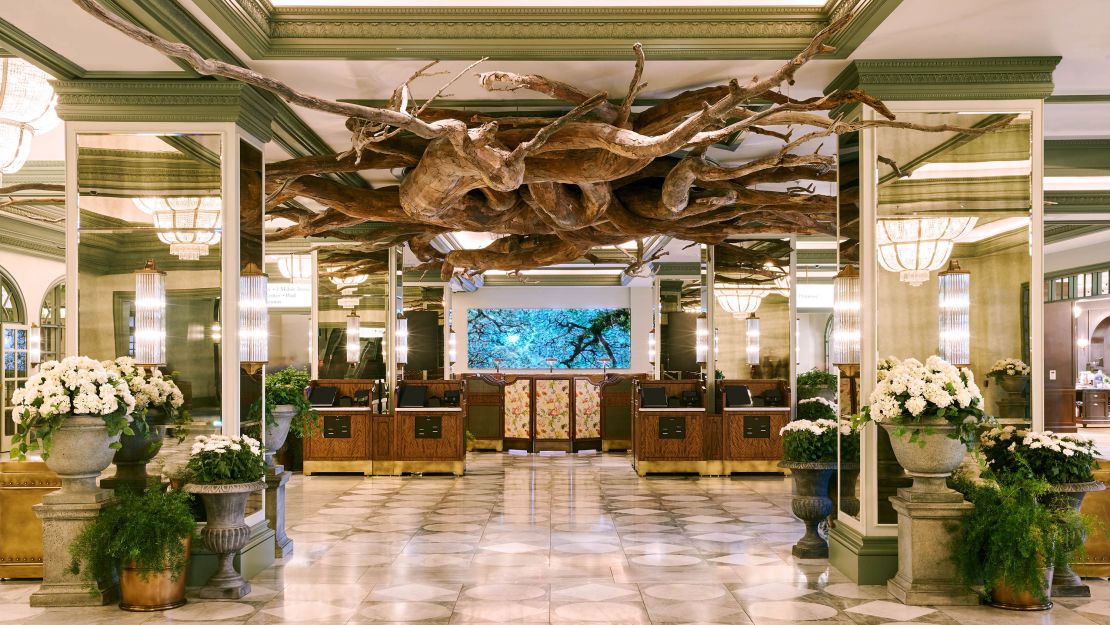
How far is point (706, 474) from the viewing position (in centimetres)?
1248

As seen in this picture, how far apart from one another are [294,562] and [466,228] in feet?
10.5

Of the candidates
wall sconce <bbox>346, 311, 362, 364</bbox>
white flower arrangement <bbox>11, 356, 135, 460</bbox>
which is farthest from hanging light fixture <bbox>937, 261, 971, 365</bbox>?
wall sconce <bbox>346, 311, 362, 364</bbox>

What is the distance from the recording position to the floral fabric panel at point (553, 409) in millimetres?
15672

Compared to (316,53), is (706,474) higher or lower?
lower

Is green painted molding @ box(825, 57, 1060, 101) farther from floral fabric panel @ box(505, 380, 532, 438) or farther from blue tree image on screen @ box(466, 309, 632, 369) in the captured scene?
blue tree image on screen @ box(466, 309, 632, 369)

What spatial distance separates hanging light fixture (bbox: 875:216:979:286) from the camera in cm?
600

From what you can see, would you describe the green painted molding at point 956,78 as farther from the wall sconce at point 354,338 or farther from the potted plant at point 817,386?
the wall sconce at point 354,338

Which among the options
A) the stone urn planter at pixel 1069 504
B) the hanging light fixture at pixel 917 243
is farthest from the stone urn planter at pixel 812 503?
the hanging light fixture at pixel 917 243

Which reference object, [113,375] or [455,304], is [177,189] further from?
[455,304]

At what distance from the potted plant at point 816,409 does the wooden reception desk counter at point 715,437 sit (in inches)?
10.3

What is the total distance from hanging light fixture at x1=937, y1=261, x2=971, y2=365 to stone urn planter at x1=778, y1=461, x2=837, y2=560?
1384 millimetres

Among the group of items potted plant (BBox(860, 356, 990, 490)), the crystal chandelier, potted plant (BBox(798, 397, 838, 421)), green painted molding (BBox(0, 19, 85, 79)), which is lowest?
potted plant (BBox(798, 397, 838, 421))

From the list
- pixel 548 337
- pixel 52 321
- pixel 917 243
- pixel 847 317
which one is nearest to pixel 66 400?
pixel 847 317

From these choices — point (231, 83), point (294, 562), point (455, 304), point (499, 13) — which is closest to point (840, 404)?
point (499, 13)
